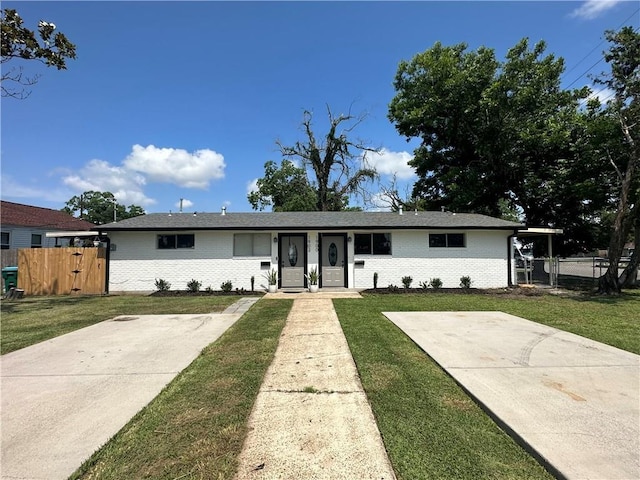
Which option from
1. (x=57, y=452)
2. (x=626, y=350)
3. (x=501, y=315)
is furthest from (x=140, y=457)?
(x=501, y=315)

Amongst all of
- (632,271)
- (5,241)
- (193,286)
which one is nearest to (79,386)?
(193,286)

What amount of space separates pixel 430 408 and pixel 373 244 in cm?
1125

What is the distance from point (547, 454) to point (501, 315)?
21.6ft

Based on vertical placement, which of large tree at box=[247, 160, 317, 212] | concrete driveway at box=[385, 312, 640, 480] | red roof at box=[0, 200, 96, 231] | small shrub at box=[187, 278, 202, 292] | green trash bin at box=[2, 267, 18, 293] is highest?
large tree at box=[247, 160, 317, 212]

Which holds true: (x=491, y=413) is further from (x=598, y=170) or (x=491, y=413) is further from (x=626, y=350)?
(x=598, y=170)

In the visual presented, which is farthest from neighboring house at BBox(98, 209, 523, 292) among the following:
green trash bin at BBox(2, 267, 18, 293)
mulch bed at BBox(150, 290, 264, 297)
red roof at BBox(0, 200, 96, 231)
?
red roof at BBox(0, 200, 96, 231)

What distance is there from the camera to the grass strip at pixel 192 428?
254cm

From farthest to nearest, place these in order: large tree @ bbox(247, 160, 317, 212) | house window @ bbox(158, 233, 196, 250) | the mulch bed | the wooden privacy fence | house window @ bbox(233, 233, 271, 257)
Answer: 1. large tree @ bbox(247, 160, 317, 212)
2. house window @ bbox(233, 233, 271, 257)
3. house window @ bbox(158, 233, 196, 250)
4. the wooden privacy fence
5. the mulch bed

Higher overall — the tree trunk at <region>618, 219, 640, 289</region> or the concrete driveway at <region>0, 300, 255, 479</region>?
the tree trunk at <region>618, 219, 640, 289</region>

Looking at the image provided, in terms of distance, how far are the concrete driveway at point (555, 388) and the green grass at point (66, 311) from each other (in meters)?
6.62

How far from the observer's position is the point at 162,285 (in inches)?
551

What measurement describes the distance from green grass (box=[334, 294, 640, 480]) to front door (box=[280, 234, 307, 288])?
6268 mm

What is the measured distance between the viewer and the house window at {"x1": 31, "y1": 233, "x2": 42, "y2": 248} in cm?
2403

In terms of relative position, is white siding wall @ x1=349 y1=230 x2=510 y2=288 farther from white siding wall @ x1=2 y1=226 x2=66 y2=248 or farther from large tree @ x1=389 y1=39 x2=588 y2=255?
white siding wall @ x1=2 y1=226 x2=66 y2=248
